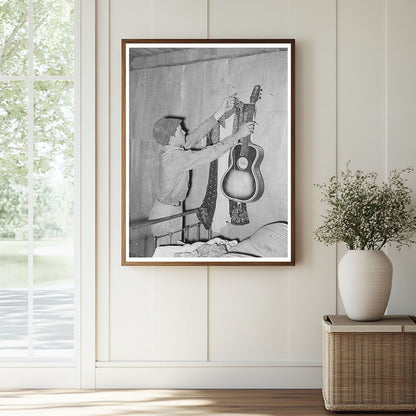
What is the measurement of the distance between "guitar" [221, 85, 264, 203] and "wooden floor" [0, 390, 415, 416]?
1.16 metres

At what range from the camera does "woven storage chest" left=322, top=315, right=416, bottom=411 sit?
10.0ft

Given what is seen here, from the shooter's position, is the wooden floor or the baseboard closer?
the wooden floor

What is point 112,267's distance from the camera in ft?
11.6

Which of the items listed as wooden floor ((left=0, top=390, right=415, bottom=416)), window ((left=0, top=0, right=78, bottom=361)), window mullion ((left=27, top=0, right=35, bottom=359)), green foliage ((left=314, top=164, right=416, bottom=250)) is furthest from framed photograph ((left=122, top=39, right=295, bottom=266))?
wooden floor ((left=0, top=390, right=415, bottom=416))

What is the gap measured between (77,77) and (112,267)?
119 centimetres

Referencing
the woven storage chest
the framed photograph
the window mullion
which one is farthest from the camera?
the window mullion

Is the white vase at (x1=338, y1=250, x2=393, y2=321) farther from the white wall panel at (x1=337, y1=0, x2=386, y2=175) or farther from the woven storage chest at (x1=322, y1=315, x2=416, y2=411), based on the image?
the white wall panel at (x1=337, y1=0, x2=386, y2=175)

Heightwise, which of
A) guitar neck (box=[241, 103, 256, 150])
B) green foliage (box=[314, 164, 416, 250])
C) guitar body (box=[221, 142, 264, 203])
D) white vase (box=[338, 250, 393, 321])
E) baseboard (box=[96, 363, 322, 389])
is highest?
guitar neck (box=[241, 103, 256, 150])

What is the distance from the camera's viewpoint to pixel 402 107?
11.4 feet

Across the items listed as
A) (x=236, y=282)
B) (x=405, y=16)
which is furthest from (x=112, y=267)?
(x=405, y=16)

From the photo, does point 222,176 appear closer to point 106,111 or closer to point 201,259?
point 201,259

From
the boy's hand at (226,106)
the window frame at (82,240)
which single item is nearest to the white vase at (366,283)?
the boy's hand at (226,106)

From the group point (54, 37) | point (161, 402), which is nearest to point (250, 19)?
point (54, 37)

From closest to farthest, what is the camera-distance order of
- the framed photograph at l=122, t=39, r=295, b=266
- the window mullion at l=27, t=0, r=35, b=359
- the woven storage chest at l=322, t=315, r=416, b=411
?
the woven storage chest at l=322, t=315, r=416, b=411 < the framed photograph at l=122, t=39, r=295, b=266 < the window mullion at l=27, t=0, r=35, b=359
